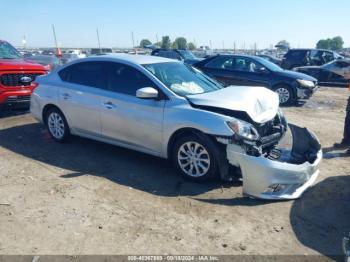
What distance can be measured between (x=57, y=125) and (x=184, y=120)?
2.91 metres

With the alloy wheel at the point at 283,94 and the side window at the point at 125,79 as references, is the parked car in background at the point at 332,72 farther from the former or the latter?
the side window at the point at 125,79

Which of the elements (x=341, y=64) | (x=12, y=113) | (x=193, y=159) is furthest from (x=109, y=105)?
(x=341, y=64)

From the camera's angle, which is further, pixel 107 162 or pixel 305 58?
pixel 305 58

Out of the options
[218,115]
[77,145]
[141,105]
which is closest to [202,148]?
[218,115]

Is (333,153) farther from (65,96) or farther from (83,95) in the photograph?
(65,96)

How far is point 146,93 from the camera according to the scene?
5031 mm

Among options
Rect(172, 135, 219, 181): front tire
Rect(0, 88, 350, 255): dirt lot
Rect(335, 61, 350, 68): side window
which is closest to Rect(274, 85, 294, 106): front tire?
Rect(0, 88, 350, 255): dirt lot

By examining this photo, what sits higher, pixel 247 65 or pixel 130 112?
pixel 130 112

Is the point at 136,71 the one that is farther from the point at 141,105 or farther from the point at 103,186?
the point at 103,186

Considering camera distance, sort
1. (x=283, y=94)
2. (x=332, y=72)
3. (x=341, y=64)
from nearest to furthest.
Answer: (x=283, y=94), (x=341, y=64), (x=332, y=72)

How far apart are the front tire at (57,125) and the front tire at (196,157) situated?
244 centimetres

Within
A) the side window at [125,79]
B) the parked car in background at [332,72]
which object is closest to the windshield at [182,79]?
the side window at [125,79]

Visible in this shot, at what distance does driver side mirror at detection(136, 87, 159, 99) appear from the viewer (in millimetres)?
5031

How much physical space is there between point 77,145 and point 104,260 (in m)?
3.68
